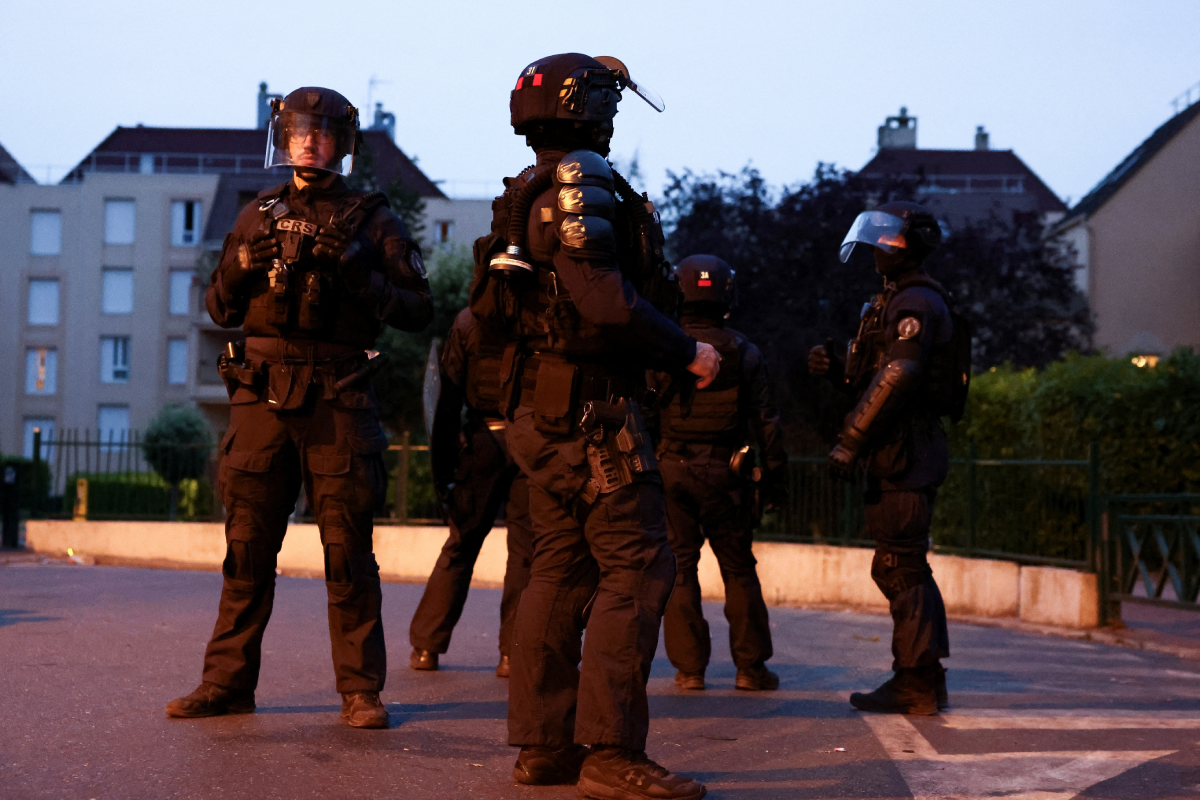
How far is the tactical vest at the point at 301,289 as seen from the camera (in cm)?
496

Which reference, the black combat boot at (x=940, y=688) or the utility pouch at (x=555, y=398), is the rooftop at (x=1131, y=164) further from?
the utility pouch at (x=555, y=398)

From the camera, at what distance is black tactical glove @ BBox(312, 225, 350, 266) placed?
16.2 feet

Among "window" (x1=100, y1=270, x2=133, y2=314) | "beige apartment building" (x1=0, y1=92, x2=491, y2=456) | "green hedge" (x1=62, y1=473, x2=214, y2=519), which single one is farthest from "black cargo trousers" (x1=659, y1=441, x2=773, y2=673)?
"window" (x1=100, y1=270, x2=133, y2=314)

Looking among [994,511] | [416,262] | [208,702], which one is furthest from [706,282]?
[994,511]

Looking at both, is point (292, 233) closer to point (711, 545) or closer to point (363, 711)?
point (363, 711)

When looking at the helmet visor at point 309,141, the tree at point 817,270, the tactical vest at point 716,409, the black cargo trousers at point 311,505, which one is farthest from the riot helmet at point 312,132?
the tree at point 817,270

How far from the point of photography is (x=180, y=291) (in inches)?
2173

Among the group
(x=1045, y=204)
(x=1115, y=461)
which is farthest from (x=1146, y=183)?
(x=1115, y=461)

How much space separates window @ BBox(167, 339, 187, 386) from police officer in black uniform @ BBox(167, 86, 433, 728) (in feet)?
172

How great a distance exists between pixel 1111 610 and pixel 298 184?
7.32 m

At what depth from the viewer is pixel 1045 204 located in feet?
197

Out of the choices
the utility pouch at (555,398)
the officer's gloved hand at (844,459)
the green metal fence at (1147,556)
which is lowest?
the green metal fence at (1147,556)

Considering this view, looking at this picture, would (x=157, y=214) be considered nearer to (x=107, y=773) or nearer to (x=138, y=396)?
(x=138, y=396)

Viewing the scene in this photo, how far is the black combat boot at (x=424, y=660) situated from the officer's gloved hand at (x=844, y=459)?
7.48 ft
